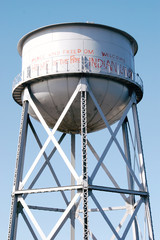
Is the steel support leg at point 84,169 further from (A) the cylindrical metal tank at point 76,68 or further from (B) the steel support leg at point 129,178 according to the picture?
(B) the steel support leg at point 129,178

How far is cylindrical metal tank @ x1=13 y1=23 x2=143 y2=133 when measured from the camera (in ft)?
58.4

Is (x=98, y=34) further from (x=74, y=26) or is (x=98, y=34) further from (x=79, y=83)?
(x=79, y=83)

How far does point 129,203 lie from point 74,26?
8.40 meters

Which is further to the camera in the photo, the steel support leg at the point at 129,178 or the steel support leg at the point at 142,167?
the steel support leg at the point at 129,178

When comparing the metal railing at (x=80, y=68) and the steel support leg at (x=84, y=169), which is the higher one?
the metal railing at (x=80, y=68)

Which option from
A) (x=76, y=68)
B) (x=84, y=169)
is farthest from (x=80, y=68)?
(x=84, y=169)

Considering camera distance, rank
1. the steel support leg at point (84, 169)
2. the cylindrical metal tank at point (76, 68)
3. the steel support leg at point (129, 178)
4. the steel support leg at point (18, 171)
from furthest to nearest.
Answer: the steel support leg at point (129, 178)
the cylindrical metal tank at point (76, 68)
the steel support leg at point (18, 171)
the steel support leg at point (84, 169)

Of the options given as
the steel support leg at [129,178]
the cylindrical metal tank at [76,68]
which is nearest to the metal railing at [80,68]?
the cylindrical metal tank at [76,68]

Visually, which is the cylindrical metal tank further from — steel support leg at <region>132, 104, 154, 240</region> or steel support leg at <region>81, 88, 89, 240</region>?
steel support leg at <region>81, 88, 89, 240</region>

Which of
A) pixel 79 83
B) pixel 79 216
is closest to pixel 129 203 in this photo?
pixel 79 216

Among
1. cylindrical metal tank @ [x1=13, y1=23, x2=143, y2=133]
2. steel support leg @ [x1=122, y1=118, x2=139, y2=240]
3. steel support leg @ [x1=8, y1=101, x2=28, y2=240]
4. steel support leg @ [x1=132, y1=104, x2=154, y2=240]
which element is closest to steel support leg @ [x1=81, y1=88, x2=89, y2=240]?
cylindrical metal tank @ [x1=13, y1=23, x2=143, y2=133]

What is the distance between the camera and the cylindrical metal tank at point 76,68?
1780 cm

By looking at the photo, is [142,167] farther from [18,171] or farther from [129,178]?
[18,171]

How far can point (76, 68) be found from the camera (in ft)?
57.8
